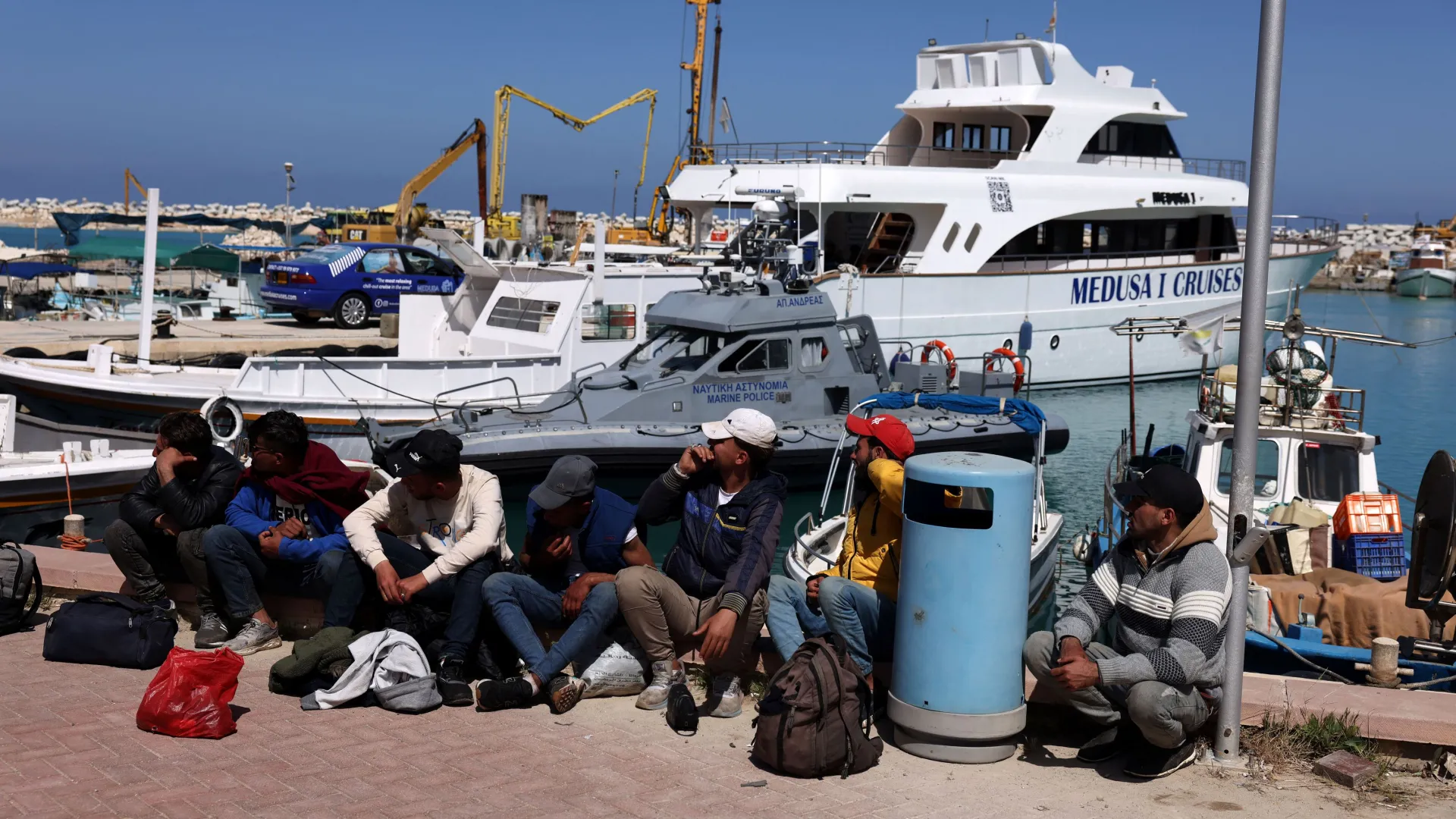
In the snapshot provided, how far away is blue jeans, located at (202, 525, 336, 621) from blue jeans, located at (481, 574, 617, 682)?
96 centimetres

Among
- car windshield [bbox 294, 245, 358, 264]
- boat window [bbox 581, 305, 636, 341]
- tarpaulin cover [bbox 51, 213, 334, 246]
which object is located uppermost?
tarpaulin cover [bbox 51, 213, 334, 246]

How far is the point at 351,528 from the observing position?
6.48m

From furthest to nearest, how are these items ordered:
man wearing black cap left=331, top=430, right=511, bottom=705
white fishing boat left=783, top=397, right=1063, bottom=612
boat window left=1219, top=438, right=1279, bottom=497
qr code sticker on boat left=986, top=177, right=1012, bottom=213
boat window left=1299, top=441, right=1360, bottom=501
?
qr code sticker on boat left=986, top=177, right=1012, bottom=213 < boat window left=1219, top=438, right=1279, bottom=497 < boat window left=1299, top=441, right=1360, bottom=501 < white fishing boat left=783, top=397, right=1063, bottom=612 < man wearing black cap left=331, top=430, right=511, bottom=705

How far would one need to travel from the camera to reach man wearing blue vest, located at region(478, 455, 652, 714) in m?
6.19

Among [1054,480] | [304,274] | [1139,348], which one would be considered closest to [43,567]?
[1054,480]

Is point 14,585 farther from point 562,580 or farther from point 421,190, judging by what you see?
point 421,190

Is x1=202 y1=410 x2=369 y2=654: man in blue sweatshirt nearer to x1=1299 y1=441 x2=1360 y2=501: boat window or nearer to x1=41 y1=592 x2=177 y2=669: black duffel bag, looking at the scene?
x1=41 y1=592 x2=177 y2=669: black duffel bag

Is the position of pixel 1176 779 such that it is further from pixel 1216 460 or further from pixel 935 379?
pixel 935 379

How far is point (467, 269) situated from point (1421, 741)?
15648 mm

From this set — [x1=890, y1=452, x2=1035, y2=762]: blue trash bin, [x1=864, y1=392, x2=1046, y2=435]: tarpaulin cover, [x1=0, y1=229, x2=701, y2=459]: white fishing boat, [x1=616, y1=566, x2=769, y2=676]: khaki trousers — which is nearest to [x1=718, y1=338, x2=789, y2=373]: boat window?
[x1=864, y1=392, x2=1046, y2=435]: tarpaulin cover

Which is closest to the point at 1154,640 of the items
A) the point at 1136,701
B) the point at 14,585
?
the point at 1136,701

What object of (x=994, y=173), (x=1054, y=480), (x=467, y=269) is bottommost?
(x=1054, y=480)

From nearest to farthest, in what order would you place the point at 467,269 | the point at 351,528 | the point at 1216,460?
the point at 351,528, the point at 1216,460, the point at 467,269

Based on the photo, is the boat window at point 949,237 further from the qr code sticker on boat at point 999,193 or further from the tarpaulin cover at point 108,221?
the tarpaulin cover at point 108,221
